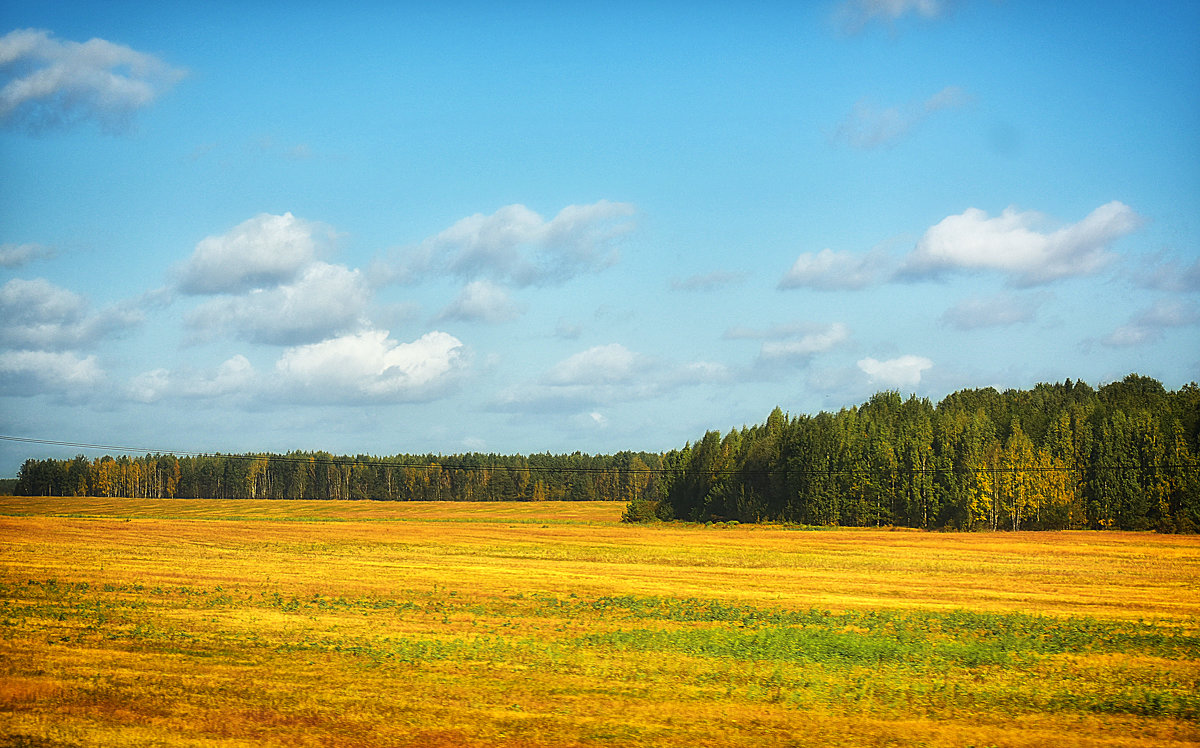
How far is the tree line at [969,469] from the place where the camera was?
360ft

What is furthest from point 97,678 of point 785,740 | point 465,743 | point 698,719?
point 785,740

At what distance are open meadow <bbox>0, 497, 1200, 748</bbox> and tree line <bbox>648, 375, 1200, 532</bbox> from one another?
6228 cm

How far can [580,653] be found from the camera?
25.2 metres

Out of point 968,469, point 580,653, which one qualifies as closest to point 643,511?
point 968,469

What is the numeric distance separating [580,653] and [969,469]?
108m

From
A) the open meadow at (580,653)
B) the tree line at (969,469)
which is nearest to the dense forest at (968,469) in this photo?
the tree line at (969,469)

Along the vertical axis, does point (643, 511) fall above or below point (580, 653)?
below

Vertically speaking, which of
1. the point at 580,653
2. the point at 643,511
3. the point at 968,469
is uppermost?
the point at 968,469

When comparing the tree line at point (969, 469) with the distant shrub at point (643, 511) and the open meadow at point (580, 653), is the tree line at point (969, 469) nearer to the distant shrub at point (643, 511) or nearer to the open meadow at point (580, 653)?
the distant shrub at point (643, 511)

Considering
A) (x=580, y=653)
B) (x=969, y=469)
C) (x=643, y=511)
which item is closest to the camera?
(x=580, y=653)

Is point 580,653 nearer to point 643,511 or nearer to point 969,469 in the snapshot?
point 969,469

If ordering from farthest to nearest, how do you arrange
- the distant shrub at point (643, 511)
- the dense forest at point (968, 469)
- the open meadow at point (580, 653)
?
1. the distant shrub at point (643, 511)
2. the dense forest at point (968, 469)
3. the open meadow at point (580, 653)

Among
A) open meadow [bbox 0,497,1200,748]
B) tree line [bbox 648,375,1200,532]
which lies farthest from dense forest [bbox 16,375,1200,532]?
open meadow [bbox 0,497,1200,748]

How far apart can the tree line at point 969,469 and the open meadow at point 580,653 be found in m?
62.3
